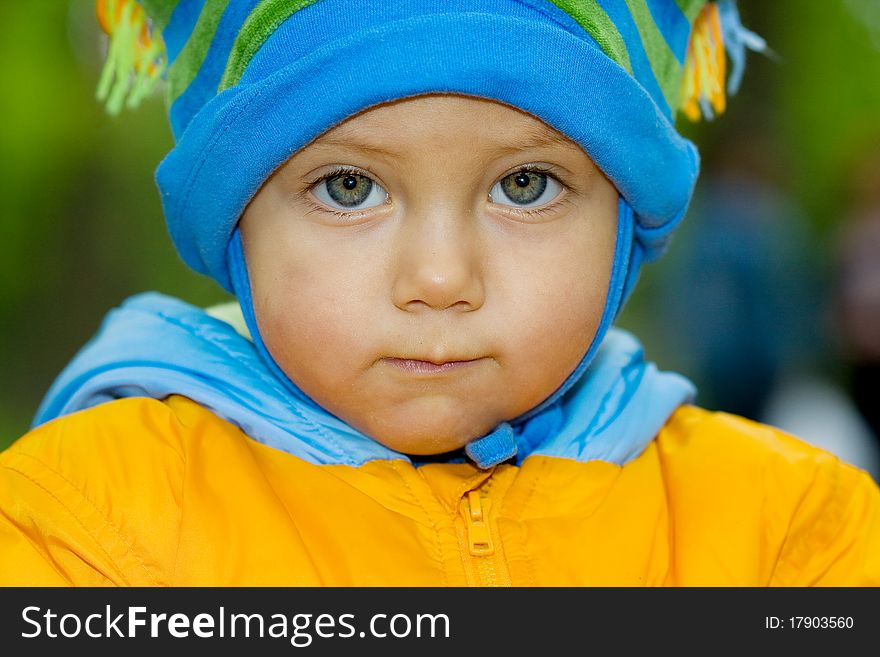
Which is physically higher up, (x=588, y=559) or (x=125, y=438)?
(x=125, y=438)

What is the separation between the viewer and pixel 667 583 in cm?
145

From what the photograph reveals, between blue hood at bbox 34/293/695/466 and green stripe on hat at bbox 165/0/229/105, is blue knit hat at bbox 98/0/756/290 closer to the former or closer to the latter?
green stripe on hat at bbox 165/0/229/105

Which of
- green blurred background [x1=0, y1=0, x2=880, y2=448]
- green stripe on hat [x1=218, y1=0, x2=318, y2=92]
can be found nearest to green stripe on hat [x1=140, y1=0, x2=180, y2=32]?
green stripe on hat [x1=218, y1=0, x2=318, y2=92]

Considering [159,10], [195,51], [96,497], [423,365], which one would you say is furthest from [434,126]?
[96,497]

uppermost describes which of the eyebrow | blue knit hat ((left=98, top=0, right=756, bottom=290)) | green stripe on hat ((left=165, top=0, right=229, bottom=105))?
green stripe on hat ((left=165, top=0, right=229, bottom=105))

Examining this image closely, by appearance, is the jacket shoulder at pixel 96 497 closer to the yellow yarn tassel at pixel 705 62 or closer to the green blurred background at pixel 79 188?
the yellow yarn tassel at pixel 705 62

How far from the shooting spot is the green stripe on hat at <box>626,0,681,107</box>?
1.46m

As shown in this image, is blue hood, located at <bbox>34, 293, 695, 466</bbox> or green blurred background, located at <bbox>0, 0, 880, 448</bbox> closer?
blue hood, located at <bbox>34, 293, 695, 466</bbox>

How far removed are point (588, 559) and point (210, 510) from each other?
50cm

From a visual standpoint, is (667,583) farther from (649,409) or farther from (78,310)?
(78,310)

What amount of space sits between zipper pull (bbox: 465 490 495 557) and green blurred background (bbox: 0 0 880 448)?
4879 millimetres

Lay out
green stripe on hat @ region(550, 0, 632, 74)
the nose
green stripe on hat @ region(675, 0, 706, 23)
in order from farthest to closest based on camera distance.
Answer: green stripe on hat @ region(675, 0, 706, 23) < green stripe on hat @ region(550, 0, 632, 74) < the nose

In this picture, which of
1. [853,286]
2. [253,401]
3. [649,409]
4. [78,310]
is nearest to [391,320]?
[253,401]

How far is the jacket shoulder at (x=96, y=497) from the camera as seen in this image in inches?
49.1
